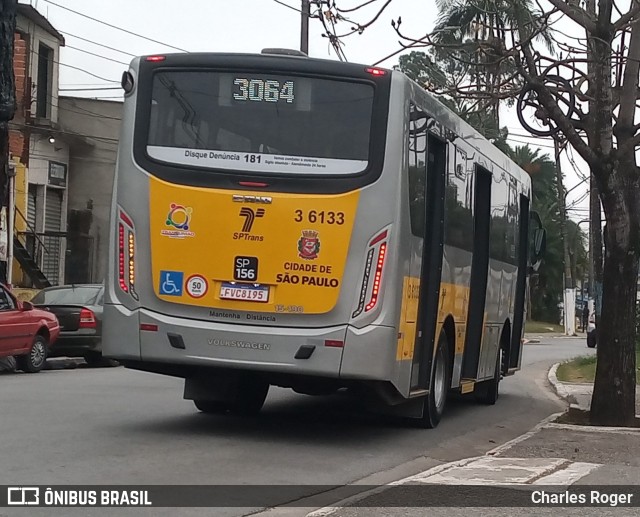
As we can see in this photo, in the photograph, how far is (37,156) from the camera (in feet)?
111

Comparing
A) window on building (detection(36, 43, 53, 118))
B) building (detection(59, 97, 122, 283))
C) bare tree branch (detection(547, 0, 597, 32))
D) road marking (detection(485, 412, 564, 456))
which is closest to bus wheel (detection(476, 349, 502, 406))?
road marking (detection(485, 412, 564, 456))

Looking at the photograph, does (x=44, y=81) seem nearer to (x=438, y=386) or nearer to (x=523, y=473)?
(x=438, y=386)

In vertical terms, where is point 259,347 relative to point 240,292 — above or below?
below

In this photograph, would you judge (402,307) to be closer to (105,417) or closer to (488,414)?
(105,417)

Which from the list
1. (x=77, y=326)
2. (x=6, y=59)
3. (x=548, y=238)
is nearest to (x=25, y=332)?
(x=77, y=326)

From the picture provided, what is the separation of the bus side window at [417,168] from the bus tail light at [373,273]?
642 millimetres

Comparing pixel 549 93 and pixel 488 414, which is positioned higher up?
pixel 549 93

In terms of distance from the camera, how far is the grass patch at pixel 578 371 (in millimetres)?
22203

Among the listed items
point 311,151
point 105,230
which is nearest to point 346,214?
point 311,151

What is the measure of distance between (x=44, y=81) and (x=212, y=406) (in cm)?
2378

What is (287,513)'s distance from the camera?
7.65 meters

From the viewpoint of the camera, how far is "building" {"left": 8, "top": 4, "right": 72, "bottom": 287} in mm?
32312

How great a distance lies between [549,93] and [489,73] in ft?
9.98

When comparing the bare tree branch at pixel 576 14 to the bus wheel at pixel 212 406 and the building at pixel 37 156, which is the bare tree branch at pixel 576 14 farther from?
the building at pixel 37 156
